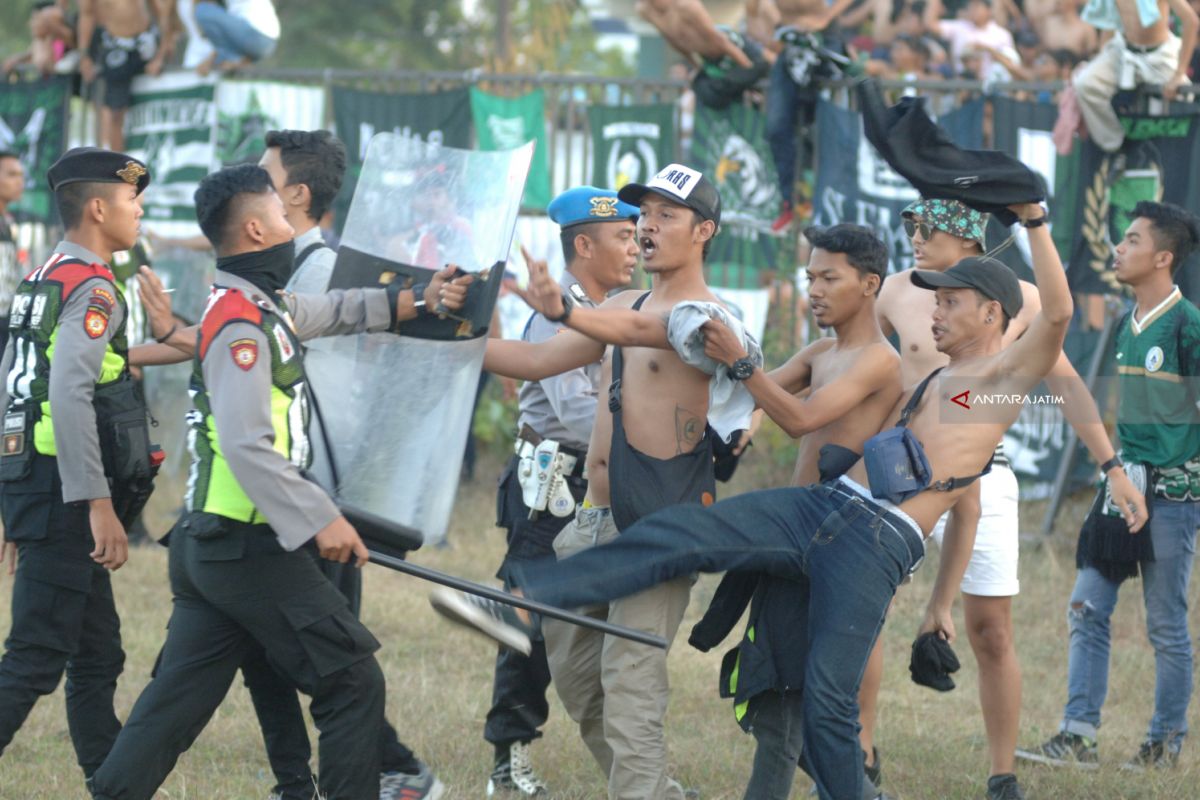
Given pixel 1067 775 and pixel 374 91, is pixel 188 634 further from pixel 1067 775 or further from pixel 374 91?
pixel 374 91

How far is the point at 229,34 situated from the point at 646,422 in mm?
7993

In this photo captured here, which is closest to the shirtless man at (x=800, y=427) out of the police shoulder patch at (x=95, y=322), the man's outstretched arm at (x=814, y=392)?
the man's outstretched arm at (x=814, y=392)

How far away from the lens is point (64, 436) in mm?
4633

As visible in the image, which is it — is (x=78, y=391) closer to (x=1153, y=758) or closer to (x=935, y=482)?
(x=935, y=482)

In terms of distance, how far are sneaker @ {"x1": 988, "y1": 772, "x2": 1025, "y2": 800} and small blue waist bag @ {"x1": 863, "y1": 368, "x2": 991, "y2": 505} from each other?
1.49m

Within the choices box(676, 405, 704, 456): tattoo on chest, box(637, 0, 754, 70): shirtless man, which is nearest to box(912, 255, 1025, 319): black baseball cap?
box(676, 405, 704, 456): tattoo on chest

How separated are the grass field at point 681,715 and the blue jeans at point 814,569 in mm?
1222

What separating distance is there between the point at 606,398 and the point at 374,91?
7192 millimetres

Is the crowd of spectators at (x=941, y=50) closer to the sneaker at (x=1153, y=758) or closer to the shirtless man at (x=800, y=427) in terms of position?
the sneaker at (x=1153, y=758)

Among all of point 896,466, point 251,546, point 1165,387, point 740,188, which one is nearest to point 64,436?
point 251,546

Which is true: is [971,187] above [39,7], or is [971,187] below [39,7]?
below

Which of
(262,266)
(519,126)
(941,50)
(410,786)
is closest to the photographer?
(262,266)

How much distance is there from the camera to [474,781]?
5590 mm

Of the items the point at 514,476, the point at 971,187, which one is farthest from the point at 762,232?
the point at 971,187
